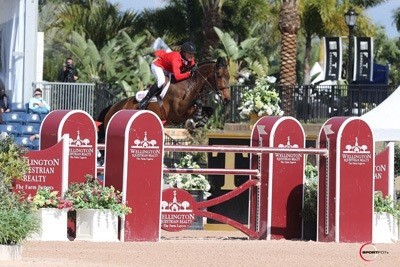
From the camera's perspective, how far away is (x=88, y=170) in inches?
688

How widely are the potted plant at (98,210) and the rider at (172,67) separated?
23.1ft

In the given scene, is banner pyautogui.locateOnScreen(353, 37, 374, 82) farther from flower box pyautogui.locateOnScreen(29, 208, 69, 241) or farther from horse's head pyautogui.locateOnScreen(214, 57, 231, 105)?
flower box pyautogui.locateOnScreen(29, 208, 69, 241)

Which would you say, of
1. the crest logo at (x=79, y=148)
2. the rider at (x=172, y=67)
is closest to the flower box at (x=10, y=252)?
the crest logo at (x=79, y=148)

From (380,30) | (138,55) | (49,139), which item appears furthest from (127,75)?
(380,30)

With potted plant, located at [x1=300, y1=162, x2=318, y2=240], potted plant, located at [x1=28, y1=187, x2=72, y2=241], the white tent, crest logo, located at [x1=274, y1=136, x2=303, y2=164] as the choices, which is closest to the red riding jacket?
the white tent

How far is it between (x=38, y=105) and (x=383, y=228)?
46.2ft

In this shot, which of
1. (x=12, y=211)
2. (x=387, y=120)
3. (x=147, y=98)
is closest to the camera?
(x=12, y=211)

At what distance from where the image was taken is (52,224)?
1673cm

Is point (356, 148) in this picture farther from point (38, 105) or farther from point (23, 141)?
point (38, 105)

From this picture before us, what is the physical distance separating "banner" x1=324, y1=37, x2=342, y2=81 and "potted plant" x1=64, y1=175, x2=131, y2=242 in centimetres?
2196

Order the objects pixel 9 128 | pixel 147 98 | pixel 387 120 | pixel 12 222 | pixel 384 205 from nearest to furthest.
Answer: pixel 12 222 → pixel 384 205 → pixel 147 98 → pixel 387 120 → pixel 9 128

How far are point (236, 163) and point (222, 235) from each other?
4405 mm

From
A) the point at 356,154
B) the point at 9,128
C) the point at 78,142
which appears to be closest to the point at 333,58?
the point at 9,128

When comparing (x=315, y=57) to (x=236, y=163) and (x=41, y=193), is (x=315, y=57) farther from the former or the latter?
(x=41, y=193)
